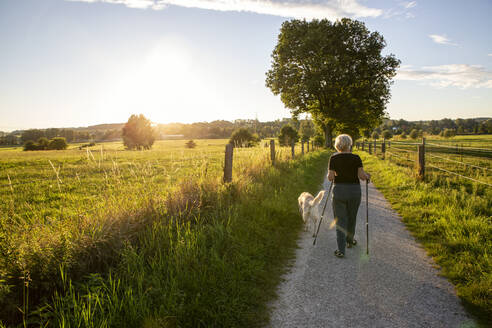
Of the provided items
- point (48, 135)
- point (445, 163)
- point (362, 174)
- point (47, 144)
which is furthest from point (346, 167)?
point (47, 144)

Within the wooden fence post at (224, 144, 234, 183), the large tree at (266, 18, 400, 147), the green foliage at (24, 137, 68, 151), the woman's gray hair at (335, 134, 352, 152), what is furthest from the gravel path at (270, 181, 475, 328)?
the green foliage at (24, 137, 68, 151)

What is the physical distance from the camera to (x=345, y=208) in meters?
4.65

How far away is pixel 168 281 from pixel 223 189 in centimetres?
341

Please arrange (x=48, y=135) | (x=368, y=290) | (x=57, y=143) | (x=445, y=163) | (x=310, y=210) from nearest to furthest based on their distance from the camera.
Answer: (x=368, y=290), (x=310, y=210), (x=48, y=135), (x=445, y=163), (x=57, y=143)

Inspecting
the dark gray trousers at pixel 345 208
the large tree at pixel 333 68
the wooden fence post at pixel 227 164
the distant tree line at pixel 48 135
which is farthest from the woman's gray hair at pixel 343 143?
the large tree at pixel 333 68

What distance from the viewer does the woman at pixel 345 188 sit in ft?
14.7

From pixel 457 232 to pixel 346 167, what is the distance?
2710 millimetres

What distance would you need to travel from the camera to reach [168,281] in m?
3.12

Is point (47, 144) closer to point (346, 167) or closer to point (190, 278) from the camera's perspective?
point (190, 278)

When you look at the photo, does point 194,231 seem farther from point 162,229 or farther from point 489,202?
point 489,202

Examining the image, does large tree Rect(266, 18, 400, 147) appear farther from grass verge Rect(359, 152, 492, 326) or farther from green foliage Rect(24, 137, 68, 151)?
green foliage Rect(24, 137, 68, 151)

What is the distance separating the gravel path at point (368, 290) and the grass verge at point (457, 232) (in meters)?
0.19

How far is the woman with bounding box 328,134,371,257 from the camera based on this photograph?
4484 millimetres

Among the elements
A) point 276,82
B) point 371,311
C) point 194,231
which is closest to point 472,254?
point 371,311
